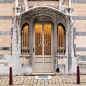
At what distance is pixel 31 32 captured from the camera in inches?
247

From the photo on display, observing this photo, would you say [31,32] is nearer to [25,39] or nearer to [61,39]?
[25,39]

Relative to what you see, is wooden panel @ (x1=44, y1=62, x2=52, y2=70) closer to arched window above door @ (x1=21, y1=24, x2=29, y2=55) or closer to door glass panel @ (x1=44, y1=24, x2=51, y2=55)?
door glass panel @ (x1=44, y1=24, x2=51, y2=55)

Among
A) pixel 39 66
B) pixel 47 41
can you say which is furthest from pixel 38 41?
pixel 39 66

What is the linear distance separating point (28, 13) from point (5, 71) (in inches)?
130

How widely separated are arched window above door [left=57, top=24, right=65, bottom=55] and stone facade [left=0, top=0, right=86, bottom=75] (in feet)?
0.73

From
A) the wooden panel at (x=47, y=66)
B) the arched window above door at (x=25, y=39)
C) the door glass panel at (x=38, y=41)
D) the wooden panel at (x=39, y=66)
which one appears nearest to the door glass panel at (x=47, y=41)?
the door glass panel at (x=38, y=41)

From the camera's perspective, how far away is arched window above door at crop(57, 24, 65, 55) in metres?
6.34

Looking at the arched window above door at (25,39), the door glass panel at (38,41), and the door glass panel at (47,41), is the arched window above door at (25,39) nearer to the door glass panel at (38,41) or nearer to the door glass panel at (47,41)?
the door glass panel at (38,41)

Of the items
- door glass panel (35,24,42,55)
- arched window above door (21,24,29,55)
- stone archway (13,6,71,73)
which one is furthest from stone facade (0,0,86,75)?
door glass panel (35,24,42,55)

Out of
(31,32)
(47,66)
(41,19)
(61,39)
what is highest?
(41,19)

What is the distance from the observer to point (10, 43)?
243 inches

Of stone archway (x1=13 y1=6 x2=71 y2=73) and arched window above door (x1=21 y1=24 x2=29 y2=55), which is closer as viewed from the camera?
stone archway (x1=13 y1=6 x2=71 y2=73)

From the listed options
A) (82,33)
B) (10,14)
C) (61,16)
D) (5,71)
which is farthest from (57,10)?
(5,71)

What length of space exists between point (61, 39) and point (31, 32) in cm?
169
